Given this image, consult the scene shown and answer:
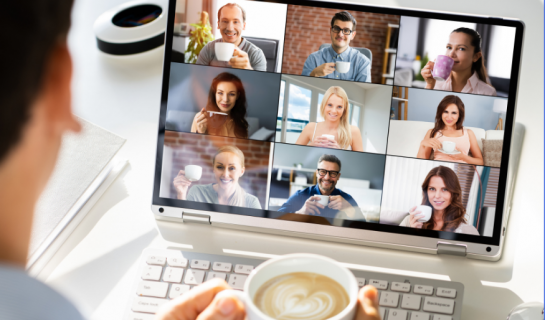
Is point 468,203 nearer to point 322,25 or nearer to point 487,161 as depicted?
point 487,161

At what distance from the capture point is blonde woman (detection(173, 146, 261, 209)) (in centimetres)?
81

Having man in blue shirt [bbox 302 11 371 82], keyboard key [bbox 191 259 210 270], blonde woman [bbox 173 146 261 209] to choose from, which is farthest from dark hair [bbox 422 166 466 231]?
keyboard key [bbox 191 259 210 270]

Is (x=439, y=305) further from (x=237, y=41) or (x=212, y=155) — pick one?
(x=237, y=41)

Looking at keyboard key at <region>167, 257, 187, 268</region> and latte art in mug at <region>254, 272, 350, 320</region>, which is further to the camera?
keyboard key at <region>167, 257, 187, 268</region>

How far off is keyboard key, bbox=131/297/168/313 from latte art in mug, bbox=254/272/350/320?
0.34 meters

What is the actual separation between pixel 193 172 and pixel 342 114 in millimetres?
318

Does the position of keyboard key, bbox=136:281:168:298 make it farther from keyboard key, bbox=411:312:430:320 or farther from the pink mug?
the pink mug

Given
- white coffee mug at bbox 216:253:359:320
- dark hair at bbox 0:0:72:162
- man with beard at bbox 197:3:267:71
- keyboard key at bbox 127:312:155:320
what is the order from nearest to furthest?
dark hair at bbox 0:0:72:162, white coffee mug at bbox 216:253:359:320, keyboard key at bbox 127:312:155:320, man with beard at bbox 197:3:267:71

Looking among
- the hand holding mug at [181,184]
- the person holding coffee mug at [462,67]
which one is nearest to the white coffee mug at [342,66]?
the person holding coffee mug at [462,67]

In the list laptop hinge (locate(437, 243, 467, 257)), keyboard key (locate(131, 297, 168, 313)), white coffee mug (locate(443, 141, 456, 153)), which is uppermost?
white coffee mug (locate(443, 141, 456, 153))

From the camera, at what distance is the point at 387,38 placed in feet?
2.49

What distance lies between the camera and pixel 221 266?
751mm

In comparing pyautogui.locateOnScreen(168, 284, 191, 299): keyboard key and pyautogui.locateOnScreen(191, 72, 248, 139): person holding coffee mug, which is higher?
pyautogui.locateOnScreen(191, 72, 248, 139): person holding coffee mug

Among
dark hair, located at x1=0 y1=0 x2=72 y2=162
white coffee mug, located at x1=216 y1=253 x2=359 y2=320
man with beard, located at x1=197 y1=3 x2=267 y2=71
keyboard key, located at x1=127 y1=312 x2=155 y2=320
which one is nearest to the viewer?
dark hair, located at x1=0 y1=0 x2=72 y2=162
